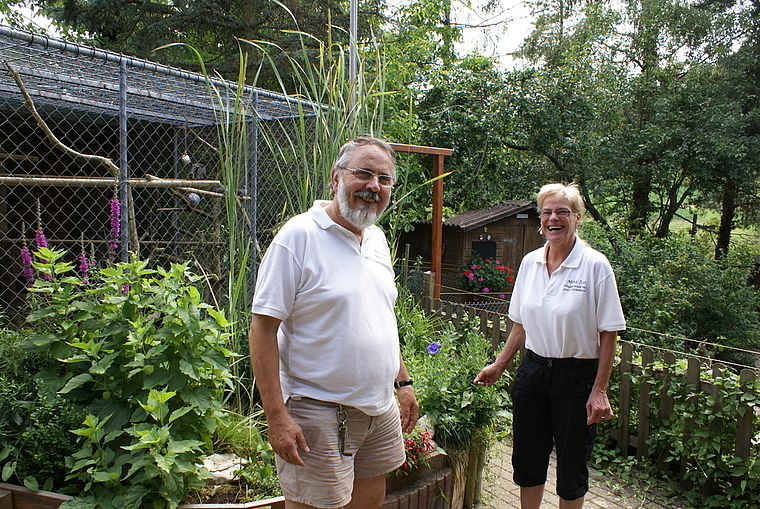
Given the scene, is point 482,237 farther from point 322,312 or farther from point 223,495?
point 322,312

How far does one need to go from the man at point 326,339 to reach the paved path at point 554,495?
1.56 metres

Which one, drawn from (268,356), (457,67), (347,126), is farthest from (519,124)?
(268,356)

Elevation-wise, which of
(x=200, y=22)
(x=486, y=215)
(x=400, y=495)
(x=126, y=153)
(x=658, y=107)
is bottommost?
(x=400, y=495)

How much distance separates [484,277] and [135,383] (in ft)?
25.0

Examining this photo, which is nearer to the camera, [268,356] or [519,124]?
[268,356]

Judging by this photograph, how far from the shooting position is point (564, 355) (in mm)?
2396

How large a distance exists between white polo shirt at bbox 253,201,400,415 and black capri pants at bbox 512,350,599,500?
2.98 ft

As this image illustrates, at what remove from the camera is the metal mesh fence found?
3.25 meters

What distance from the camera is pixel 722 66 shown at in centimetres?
1230

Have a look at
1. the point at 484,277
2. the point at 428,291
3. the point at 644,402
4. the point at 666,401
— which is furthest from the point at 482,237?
the point at 666,401

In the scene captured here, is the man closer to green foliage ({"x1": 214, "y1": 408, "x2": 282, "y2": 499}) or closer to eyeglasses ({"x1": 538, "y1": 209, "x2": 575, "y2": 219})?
green foliage ({"x1": 214, "y1": 408, "x2": 282, "y2": 499})

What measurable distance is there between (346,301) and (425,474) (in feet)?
4.26

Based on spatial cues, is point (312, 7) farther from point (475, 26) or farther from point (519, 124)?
point (475, 26)

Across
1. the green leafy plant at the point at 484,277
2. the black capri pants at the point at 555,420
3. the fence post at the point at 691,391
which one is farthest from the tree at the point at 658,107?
the black capri pants at the point at 555,420
